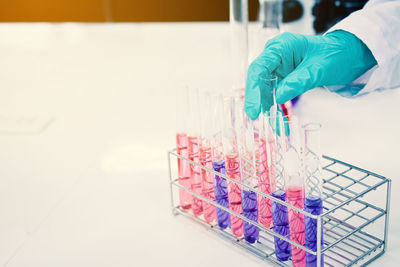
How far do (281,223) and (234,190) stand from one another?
0.49 feet

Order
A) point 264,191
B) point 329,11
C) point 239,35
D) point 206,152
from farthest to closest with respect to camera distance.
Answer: point 329,11 < point 239,35 < point 206,152 < point 264,191

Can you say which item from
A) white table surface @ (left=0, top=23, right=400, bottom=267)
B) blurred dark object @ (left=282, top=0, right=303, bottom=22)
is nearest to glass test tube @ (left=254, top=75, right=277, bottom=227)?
white table surface @ (left=0, top=23, right=400, bottom=267)

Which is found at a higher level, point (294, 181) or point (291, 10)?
point (291, 10)

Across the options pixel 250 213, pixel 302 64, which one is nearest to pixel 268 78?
pixel 302 64

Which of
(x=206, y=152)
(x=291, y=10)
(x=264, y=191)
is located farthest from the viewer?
(x=291, y=10)

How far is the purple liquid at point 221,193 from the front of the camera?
121 cm

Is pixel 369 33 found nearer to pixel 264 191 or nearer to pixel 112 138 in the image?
pixel 264 191

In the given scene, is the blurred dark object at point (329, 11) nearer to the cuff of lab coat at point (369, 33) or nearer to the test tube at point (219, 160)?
the cuff of lab coat at point (369, 33)

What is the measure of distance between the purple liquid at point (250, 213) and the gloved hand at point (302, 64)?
20cm

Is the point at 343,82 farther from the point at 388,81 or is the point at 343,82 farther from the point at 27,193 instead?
the point at 27,193

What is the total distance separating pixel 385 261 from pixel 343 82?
538 millimetres

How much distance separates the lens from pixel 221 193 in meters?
1.22

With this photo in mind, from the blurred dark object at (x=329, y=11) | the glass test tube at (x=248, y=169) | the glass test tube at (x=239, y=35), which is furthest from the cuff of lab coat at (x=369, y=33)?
the blurred dark object at (x=329, y=11)

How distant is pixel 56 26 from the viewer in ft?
10.1
